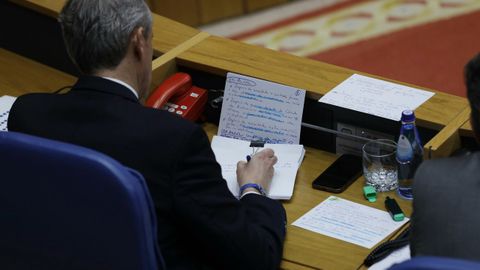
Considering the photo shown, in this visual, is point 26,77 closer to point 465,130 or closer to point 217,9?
point 465,130

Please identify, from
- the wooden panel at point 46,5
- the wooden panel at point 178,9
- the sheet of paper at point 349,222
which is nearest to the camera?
the sheet of paper at point 349,222

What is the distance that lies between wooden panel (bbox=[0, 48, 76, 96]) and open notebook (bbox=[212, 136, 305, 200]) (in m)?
0.72

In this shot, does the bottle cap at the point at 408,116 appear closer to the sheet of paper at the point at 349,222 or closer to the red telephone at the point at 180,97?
the sheet of paper at the point at 349,222

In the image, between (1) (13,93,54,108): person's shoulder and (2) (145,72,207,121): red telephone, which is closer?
(1) (13,93,54,108): person's shoulder

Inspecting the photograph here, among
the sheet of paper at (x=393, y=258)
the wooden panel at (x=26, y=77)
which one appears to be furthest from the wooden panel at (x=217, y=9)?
the sheet of paper at (x=393, y=258)

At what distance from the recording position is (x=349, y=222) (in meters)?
2.04

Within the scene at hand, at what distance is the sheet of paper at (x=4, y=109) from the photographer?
2504mm

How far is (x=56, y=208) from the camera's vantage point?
1706 millimetres

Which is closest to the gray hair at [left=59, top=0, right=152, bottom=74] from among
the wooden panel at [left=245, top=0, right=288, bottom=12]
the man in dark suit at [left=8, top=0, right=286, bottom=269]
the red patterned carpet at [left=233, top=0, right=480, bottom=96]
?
the man in dark suit at [left=8, top=0, right=286, bottom=269]

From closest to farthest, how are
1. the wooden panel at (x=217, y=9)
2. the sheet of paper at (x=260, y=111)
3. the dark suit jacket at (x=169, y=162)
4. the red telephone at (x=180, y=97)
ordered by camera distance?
1. the dark suit jacket at (x=169, y=162)
2. the sheet of paper at (x=260, y=111)
3. the red telephone at (x=180, y=97)
4. the wooden panel at (x=217, y=9)

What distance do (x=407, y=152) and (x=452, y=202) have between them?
2.13ft

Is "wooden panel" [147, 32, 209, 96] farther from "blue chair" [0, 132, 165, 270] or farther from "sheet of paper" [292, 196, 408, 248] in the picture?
"blue chair" [0, 132, 165, 270]

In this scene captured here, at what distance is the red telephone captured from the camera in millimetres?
2426

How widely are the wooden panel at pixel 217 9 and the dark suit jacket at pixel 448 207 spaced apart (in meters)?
3.72
